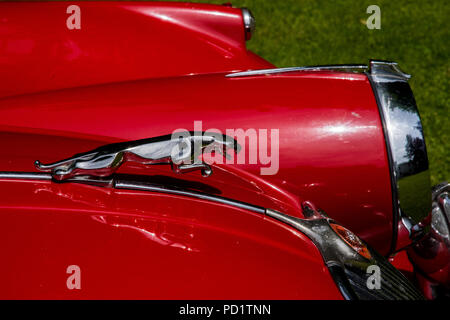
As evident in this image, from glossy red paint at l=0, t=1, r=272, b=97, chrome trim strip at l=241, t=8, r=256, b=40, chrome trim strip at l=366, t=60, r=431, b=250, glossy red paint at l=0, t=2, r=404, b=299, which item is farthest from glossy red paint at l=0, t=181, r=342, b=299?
chrome trim strip at l=241, t=8, r=256, b=40

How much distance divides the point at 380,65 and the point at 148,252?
3.63 ft

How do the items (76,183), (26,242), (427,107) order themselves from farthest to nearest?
(427,107), (76,183), (26,242)

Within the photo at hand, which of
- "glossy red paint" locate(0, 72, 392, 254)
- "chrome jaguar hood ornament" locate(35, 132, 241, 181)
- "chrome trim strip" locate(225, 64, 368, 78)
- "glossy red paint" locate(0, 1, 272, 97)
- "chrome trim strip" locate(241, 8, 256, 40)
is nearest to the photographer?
"chrome jaguar hood ornament" locate(35, 132, 241, 181)

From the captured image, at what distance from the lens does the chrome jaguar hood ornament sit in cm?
136

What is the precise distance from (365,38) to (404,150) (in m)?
2.81

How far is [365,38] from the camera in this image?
4250mm

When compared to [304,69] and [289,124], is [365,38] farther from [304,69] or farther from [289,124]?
[289,124]

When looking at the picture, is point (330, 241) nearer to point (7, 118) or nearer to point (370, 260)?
point (370, 260)

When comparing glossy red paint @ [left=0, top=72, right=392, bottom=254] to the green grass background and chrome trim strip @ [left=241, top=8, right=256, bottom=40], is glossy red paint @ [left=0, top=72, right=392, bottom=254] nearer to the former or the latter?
chrome trim strip @ [left=241, top=8, right=256, bottom=40]

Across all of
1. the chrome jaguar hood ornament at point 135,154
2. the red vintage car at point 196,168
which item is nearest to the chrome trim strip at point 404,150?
the red vintage car at point 196,168

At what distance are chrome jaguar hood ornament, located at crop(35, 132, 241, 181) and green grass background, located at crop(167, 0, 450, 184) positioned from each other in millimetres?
2561

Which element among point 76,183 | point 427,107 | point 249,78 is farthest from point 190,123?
point 427,107

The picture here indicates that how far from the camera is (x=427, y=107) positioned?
145 inches

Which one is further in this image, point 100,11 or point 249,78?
point 100,11
